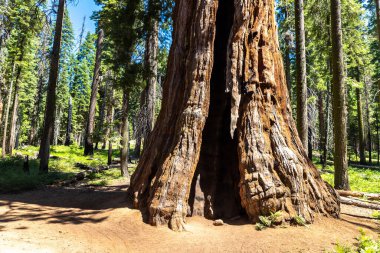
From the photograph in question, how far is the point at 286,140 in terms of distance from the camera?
666cm

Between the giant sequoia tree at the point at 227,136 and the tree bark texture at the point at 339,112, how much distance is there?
12.4 feet

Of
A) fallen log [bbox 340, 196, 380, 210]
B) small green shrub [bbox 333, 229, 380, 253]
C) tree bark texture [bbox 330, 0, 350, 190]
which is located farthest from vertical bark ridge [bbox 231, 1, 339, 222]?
tree bark texture [bbox 330, 0, 350, 190]

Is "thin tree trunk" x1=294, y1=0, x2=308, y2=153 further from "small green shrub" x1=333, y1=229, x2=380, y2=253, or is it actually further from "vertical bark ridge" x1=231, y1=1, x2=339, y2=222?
"small green shrub" x1=333, y1=229, x2=380, y2=253

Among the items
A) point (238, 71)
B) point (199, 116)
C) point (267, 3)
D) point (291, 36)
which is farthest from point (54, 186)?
point (291, 36)

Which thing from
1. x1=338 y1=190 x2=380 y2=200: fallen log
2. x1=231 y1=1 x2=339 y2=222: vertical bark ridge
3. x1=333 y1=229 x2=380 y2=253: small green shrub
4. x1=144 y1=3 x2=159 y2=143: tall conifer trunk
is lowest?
x1=333 y1=229 x2=380 y2=253: small green shrub

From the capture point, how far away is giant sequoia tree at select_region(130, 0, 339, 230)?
6086 mm

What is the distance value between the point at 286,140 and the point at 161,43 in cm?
1081

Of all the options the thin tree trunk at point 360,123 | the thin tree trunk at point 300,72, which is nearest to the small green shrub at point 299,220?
the thin tree trunk at point 300,72

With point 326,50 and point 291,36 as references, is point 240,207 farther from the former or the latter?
point 291,36

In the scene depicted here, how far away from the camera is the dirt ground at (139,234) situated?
4.89 metres

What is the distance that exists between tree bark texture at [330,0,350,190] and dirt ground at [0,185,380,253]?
10.7ft

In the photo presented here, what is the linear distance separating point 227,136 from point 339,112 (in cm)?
508

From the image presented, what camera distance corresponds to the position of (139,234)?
18.5ft

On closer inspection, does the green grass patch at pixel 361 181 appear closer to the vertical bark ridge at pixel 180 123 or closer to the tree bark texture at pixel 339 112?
the tree bark texture at pixel 339 112
